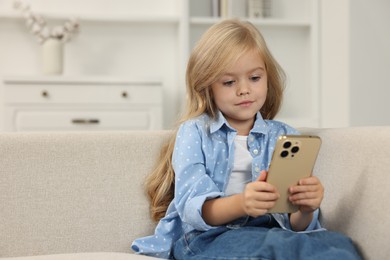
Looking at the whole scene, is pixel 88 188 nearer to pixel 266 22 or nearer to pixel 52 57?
pixel 52 57

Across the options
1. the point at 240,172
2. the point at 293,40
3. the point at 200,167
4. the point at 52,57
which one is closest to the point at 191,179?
the point at 200,167

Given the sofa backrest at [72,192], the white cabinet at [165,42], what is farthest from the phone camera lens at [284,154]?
the white cabinet at [165,42]

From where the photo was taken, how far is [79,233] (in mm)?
1438

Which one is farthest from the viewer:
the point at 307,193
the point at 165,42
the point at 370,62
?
the point at 165,42

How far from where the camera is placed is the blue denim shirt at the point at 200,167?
1320 millimetres

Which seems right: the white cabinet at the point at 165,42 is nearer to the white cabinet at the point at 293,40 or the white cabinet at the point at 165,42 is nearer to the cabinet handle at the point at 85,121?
the white cabinet at the point at 293,40

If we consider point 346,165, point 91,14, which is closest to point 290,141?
point 346,165

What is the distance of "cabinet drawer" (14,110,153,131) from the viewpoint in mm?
3033

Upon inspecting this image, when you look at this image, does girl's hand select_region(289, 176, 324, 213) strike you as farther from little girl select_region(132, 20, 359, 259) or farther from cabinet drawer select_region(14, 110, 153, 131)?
cabinet drawer select_region(14, 110, 153, 131)

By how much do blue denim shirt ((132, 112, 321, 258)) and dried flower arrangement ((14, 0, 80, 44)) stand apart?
201 centimetres

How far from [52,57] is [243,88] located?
2.06m

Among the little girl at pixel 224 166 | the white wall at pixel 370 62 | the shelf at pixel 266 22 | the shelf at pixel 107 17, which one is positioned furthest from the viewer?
the shelf at pixel 266 22

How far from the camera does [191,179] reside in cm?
133

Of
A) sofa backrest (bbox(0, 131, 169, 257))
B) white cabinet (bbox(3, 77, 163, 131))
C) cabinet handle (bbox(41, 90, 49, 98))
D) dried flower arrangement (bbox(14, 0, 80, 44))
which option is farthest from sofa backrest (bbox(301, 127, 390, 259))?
dried flower arrangement (bbox(14, 0, 80, 44))
